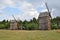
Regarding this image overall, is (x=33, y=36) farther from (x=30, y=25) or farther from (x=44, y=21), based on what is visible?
(x=30, y=25)

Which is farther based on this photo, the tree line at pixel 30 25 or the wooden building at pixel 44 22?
the tree line at pixel 30 25

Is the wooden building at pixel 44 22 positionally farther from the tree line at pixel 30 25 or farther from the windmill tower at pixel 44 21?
the tree line at pixel 30 25

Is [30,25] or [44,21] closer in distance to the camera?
[44,21]

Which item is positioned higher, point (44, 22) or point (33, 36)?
point (44, 22)

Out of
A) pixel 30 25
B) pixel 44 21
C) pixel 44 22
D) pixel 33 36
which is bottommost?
pixel 33 36

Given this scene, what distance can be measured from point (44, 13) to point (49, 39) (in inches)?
732

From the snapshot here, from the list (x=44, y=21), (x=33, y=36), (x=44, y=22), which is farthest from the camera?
(x=44, y=21)

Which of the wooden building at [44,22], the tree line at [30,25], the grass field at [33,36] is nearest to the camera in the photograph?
the grass field at [33,36]

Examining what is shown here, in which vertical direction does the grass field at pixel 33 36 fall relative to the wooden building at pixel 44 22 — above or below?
below

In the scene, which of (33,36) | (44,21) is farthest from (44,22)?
(33,36)

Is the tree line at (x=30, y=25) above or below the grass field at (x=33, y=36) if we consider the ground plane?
above

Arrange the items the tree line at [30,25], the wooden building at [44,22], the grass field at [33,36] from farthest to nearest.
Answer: the tree line at [30,25] < the wooden building at [44,22] < the grass field at [33,36]

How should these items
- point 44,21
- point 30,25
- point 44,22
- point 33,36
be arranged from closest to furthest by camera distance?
point 33,36, point 44,22, point 44,21, point 30,25

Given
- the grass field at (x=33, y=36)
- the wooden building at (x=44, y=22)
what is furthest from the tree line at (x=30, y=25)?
the grass field at (x=33, y=36)
